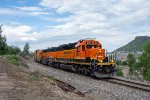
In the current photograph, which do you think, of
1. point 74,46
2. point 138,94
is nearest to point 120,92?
point 138,94

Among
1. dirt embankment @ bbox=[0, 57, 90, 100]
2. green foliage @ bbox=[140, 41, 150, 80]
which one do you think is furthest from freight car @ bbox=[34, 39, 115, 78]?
green foliage @ bbox=[140, 41, 150, 80]

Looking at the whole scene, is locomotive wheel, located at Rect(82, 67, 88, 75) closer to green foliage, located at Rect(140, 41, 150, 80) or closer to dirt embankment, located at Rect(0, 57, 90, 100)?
dirt embankment, located at Rect(0, 57, 90, 100)

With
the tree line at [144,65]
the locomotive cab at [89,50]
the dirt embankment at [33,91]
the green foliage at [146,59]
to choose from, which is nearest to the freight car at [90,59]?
the locomotive cab at [89,50]

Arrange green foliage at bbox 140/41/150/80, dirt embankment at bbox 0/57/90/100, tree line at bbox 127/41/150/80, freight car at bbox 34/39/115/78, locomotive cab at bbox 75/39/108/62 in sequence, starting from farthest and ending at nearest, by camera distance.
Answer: green foliage at bbox 140/41/150/80 → tree line at bbox 127/41/150/80 → locomotive cab at bbox 75/39/108/62 → freight car at bbox 34/39/115/78 → dirt embankment at bbox 0/57/90/100

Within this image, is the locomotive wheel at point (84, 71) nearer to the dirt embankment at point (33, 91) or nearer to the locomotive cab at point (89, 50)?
the locomotive cab at point (89, 50)

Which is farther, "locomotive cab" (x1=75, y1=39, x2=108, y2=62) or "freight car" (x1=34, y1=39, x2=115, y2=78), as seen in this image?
"locomotive cab" (x1=75, y1=39, x2=108, y2=62)

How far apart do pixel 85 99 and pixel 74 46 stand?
731 inches

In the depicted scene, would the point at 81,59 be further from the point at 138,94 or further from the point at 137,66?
the point at 137,66

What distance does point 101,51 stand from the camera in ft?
94.4

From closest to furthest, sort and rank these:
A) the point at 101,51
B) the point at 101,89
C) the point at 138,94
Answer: the point at 138,94 → the point at 101,89 → the point at 101,51

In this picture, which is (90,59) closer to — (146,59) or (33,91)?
(33,91)

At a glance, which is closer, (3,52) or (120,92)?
(120,92)

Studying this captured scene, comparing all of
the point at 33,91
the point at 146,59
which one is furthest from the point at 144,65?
the point at 33,91

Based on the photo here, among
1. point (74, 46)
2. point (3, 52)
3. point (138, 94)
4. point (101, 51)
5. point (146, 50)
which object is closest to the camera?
point (138, 94)
